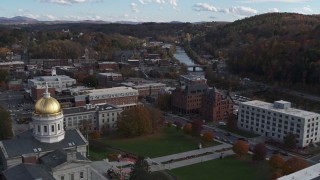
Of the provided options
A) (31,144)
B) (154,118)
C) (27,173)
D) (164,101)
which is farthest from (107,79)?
(27,173)

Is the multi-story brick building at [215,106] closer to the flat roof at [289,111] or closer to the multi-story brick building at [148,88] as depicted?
the flat roof at [289,111]

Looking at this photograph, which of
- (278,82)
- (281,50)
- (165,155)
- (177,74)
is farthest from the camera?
(177,74)

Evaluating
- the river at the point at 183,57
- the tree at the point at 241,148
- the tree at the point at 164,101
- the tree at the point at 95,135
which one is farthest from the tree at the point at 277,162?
the river at the point at 183,57

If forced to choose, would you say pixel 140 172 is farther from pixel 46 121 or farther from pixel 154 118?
pixel 154 118

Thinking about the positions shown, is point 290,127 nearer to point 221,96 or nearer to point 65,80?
point 221,96

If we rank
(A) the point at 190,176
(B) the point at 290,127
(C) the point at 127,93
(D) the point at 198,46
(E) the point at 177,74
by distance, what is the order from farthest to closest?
(D) the point at 198,46, (E) the point at 177,74, (C) the point at 127,93, (B) the point at 290,127, (A) the point at 190,176

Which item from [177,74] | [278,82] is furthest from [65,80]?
[278,82]
